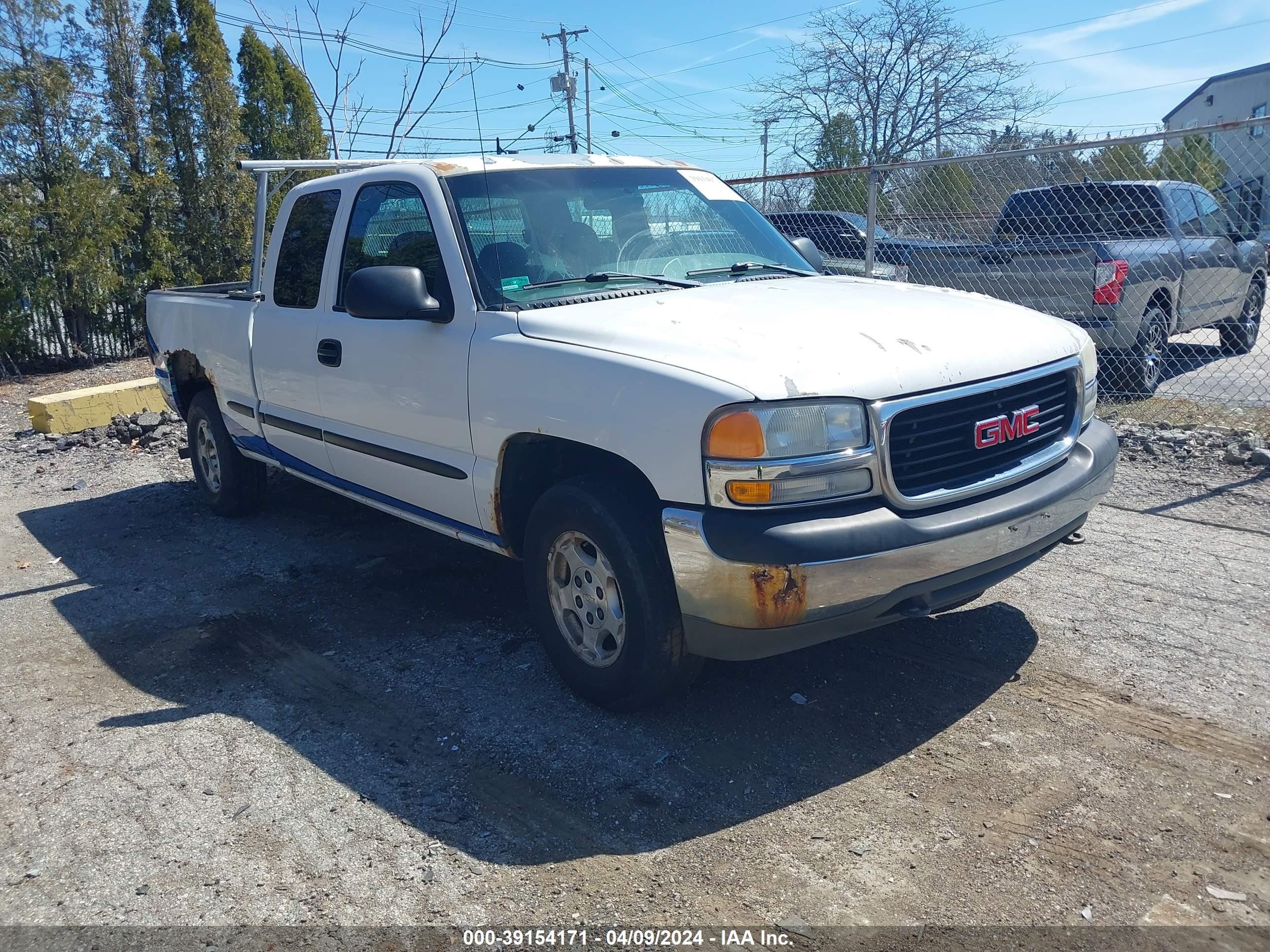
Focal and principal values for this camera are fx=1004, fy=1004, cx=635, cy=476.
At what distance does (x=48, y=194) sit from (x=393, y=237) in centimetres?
1022

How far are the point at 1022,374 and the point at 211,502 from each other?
18.0 ft

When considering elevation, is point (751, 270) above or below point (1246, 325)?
above

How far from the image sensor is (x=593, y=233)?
4.36 m

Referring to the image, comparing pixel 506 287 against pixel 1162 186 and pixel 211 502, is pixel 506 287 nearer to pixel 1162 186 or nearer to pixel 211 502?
pixel 211 502

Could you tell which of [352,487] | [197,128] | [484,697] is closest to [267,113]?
[197,128]

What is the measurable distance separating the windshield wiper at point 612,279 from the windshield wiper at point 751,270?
0.14 meters

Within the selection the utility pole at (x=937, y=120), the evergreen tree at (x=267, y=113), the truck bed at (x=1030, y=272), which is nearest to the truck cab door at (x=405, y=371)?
the truck bed at (x=1030, y=272)

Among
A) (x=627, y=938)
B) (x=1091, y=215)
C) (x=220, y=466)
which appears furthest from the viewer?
(x=1091, y=215)

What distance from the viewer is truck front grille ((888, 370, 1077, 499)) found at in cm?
322

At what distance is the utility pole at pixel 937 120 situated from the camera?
3066cm

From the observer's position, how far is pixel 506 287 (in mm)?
4062

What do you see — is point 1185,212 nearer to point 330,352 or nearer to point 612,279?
point 612,279

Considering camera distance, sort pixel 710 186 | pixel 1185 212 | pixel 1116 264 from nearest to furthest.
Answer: pixel 710 186 → pixel 1116 264 → pixel 1185 212

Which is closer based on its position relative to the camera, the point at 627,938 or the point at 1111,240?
the point at 627,938
